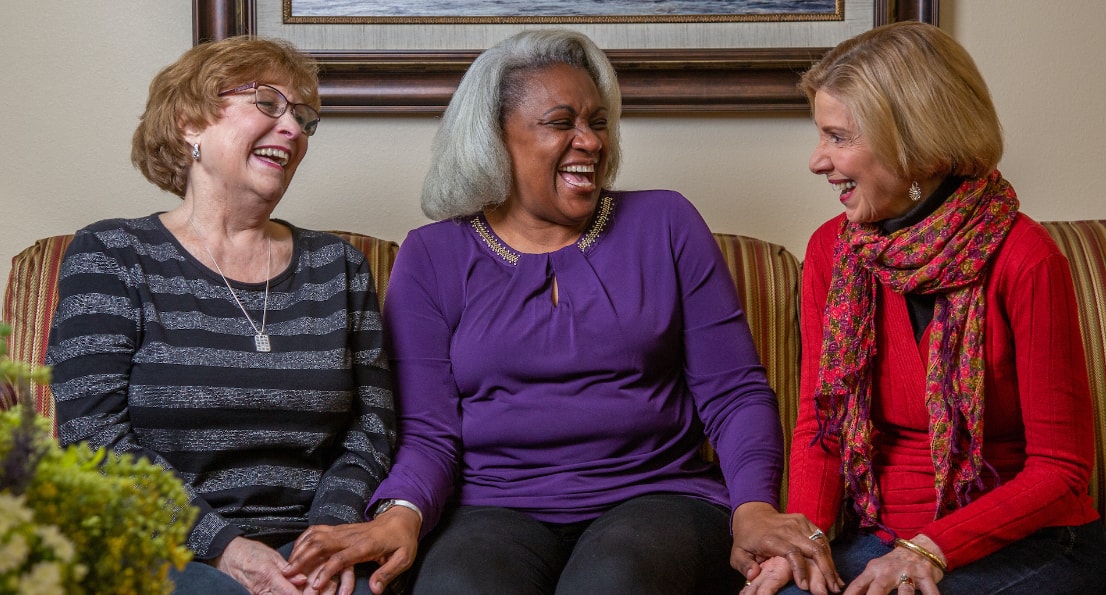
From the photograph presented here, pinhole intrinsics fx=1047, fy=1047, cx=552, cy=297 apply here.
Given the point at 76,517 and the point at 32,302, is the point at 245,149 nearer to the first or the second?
the point at 32,302

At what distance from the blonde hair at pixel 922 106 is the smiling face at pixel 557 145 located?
465 mm

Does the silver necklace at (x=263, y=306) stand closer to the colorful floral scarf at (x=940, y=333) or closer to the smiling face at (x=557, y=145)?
the smiling face at (x=557, y=145)

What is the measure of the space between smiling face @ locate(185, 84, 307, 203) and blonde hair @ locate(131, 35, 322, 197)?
0.07 ft

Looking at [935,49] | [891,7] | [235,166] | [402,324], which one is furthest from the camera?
[891,7]

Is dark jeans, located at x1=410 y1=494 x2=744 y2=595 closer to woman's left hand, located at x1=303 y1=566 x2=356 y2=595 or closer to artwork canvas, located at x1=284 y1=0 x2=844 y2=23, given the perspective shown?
woman's left hand, located at x1=303 y1=566 x2=356 y2=595

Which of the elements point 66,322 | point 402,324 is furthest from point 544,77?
point 66,322

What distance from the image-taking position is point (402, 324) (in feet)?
5.92

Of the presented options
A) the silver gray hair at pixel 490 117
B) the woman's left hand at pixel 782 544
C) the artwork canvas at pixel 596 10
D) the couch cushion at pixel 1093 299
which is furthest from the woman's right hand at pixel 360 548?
the couch cushion at pixel 1093 299

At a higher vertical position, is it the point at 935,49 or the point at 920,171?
the point at 935,49

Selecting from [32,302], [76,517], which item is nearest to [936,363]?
[76,517]

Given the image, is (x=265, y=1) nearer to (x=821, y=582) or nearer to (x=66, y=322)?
(x=66, y=322)

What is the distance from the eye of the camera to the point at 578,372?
173 centimetres

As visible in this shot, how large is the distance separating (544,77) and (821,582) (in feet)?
3.16

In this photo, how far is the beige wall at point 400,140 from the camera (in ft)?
7.23
